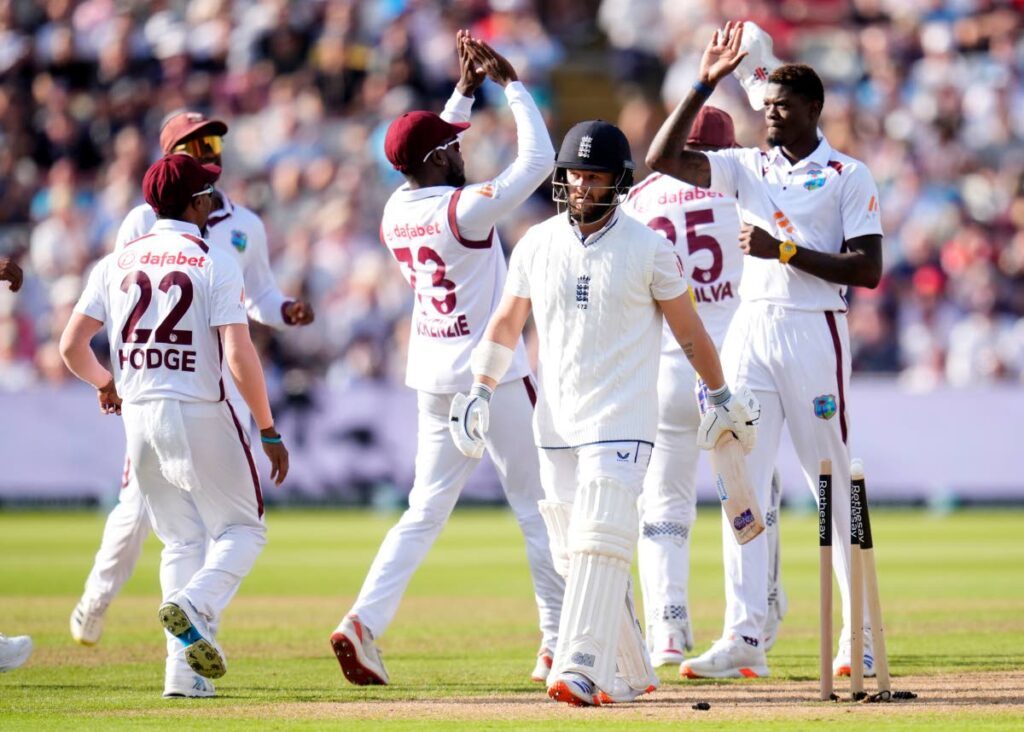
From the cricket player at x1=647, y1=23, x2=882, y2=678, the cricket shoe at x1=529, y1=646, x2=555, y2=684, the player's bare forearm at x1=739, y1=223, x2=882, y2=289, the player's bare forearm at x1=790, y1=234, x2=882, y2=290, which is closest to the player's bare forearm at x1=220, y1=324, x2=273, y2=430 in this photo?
the cricket shoe at x1=529, y1=646, x2=555, y2=684

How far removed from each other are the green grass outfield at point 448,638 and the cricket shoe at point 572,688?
0.09 metres

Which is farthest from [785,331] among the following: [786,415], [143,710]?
[143,710]

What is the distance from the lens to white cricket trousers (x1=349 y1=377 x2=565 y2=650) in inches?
322

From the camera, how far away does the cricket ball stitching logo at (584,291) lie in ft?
23.3

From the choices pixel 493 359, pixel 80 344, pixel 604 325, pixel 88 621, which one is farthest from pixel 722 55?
pixel 88 621

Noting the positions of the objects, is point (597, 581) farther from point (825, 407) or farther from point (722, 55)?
point (722, 55)

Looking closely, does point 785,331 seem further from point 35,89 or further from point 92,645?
point 35,89

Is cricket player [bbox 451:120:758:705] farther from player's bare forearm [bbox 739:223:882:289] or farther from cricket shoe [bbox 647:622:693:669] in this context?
cricket shoe [bbox 647:622:693:669]

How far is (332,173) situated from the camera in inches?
885

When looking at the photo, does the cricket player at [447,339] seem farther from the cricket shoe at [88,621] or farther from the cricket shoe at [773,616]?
the cricket shoe at [88,621]

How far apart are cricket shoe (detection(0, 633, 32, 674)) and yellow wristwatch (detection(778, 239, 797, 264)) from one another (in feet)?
12.9

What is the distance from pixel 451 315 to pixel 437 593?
15.3ft

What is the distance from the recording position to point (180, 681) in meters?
7.55

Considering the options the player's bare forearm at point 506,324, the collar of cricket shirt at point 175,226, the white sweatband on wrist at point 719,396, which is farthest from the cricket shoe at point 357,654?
the white sweatband on wrist at point 719,396
